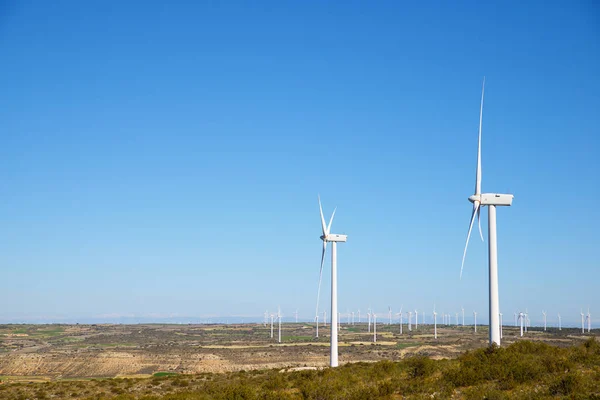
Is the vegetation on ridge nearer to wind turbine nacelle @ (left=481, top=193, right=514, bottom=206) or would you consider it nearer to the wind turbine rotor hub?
wind turbine nacelle @ (left=481, top=193, right=514, bottom=206)

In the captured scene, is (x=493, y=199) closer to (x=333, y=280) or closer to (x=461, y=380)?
(x=461, y=380)

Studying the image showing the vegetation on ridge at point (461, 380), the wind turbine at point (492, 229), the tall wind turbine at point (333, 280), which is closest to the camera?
the vegetation on ridge at point (461, 380)

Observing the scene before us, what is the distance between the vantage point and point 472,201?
133ft

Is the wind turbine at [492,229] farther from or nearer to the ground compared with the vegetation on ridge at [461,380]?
farther from the ground

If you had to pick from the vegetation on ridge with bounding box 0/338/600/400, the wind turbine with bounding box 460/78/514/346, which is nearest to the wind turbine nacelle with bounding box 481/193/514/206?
the wind turbine with bounding box 460/78/514/346

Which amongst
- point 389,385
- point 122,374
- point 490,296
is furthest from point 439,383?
point 122,374

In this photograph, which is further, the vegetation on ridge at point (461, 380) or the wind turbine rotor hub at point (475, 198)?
the wind turbine rotor hub at point (475, 198)

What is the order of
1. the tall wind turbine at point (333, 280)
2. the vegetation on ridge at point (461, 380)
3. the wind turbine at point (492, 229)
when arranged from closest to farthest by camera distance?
the vegetation on ridge at point (461, 380) < the wind turbine at point (492, 229) < the tall wind turbine at point (333, 280)

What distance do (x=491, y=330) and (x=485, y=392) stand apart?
9.02 metres

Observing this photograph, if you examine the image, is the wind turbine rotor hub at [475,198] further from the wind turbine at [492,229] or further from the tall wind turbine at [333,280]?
the tall wind turbine at [333,280]

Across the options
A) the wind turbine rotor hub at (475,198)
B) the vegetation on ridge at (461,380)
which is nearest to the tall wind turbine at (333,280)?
the vegetation on ridge at (461,380)

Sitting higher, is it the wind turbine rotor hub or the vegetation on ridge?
the wind turbine rotor hub

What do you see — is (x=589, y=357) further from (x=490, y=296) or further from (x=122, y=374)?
(x=122, y=374)

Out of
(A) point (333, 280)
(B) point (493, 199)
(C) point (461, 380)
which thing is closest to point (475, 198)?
(B) point (493, 199)
